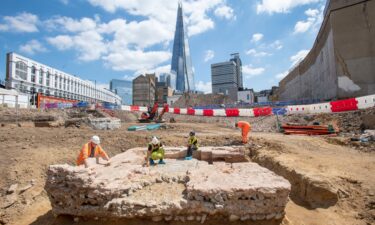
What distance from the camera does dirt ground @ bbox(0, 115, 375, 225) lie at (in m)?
4.66

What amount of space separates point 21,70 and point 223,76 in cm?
11301

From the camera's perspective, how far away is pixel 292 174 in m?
6.05

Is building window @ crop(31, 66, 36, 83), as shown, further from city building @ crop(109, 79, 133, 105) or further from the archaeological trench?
city building @ crop(109, 79, 133, 105)

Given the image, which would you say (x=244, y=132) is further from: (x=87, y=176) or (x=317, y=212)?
(x=87, y=176)

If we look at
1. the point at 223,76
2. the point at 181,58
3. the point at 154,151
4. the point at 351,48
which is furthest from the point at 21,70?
the point at 223,76

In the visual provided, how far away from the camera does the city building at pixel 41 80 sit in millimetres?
34250

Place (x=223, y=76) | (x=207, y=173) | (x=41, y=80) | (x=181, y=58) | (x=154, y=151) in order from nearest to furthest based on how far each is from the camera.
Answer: (x=207, y=173), (x=154, y=151), (x=41, y=80), (x=181, y=58), (x=223, y=76)

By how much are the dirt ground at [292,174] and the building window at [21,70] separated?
32985 millimetres

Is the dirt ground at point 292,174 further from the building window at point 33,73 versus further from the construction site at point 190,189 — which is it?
the building window at point 33,73

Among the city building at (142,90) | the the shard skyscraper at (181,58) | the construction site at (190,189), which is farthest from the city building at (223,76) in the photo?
the construction site at (190,189)

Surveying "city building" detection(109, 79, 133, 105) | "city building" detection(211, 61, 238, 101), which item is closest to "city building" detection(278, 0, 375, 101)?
"city building" detection(211, 61, 238, 101)

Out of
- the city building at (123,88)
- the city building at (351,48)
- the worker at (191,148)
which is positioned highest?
the city building at (123,88)

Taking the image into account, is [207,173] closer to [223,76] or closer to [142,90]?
[142,90]

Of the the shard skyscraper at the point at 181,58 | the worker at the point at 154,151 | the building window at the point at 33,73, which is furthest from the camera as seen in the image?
the the shard skyscraper at the point at 181,58
